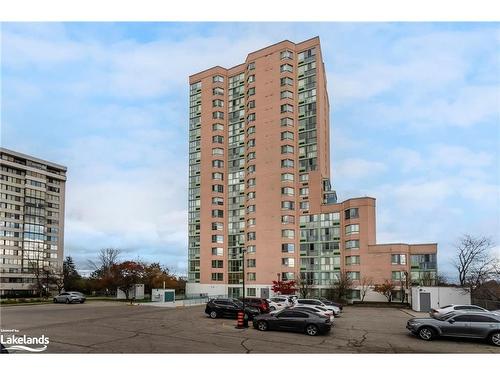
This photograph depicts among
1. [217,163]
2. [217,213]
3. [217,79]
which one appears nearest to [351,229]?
[217,213]

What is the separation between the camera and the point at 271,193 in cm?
8206

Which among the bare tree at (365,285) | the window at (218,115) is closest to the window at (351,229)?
the bare tree at (365,285)

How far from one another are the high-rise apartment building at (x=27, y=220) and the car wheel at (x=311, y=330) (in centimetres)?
8695

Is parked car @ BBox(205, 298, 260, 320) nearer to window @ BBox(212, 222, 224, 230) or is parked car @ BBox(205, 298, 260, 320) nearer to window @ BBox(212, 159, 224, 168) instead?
window @ BBox(212, 222, 224, 230)

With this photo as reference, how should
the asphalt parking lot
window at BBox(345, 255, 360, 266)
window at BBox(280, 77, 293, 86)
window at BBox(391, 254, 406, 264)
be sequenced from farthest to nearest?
window at BBox(280, 77, 293, 86) < window at BBox(345, 255, 360, 266) < window at BBox(391, 254, 406, 264) < the asphalt parking lot

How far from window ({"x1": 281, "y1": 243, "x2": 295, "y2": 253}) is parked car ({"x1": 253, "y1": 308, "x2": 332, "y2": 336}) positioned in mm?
53293

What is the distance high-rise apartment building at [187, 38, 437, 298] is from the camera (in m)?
73.5

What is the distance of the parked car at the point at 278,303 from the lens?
137 feet

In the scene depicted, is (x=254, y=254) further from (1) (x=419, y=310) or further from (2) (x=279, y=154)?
(1) (x=419, y=310)

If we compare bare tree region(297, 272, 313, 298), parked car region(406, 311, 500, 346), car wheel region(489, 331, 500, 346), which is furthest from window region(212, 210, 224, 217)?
car wheel region(489, 331, 500, 346)

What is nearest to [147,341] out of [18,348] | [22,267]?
[18,348]

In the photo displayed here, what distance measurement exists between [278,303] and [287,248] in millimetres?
37215

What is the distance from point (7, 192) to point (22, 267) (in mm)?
17914

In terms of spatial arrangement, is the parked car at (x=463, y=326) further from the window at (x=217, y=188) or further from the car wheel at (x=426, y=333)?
the window at (x=217, y=188)
